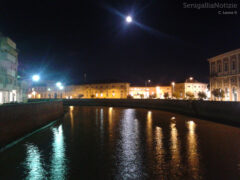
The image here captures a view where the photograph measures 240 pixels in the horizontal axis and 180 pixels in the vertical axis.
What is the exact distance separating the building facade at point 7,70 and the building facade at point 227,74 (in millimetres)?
40691

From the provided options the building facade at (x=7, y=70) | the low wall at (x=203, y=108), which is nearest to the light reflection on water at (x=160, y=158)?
the low wall at (x=203, y=108)

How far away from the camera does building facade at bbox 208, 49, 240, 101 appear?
52.3 metres

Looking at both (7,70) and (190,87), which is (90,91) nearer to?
(190,87)

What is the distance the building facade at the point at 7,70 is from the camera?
41.5 metres

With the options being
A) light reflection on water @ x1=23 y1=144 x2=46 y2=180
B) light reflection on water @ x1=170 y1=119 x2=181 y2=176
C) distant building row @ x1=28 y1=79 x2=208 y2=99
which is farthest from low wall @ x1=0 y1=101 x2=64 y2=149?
distant building row @ x1=28 y1=79 x2=208 y2=99

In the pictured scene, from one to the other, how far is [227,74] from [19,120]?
48.0 meters

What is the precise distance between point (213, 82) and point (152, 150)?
5351cm

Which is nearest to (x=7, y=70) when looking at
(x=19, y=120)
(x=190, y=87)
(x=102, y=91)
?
(x=19, y=120)

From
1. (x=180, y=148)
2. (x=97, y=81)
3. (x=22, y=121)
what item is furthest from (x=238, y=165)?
(x=97, y=81)

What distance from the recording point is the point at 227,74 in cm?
5603

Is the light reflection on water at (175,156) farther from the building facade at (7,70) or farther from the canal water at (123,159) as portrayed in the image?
the building facade at (7,70)

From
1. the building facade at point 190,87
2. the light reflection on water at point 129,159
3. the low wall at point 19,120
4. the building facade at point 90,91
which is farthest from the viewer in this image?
the building facade at point 90,91

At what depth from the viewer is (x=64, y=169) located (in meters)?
10.3

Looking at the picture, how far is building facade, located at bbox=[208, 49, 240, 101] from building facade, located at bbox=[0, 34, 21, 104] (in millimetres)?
40691
